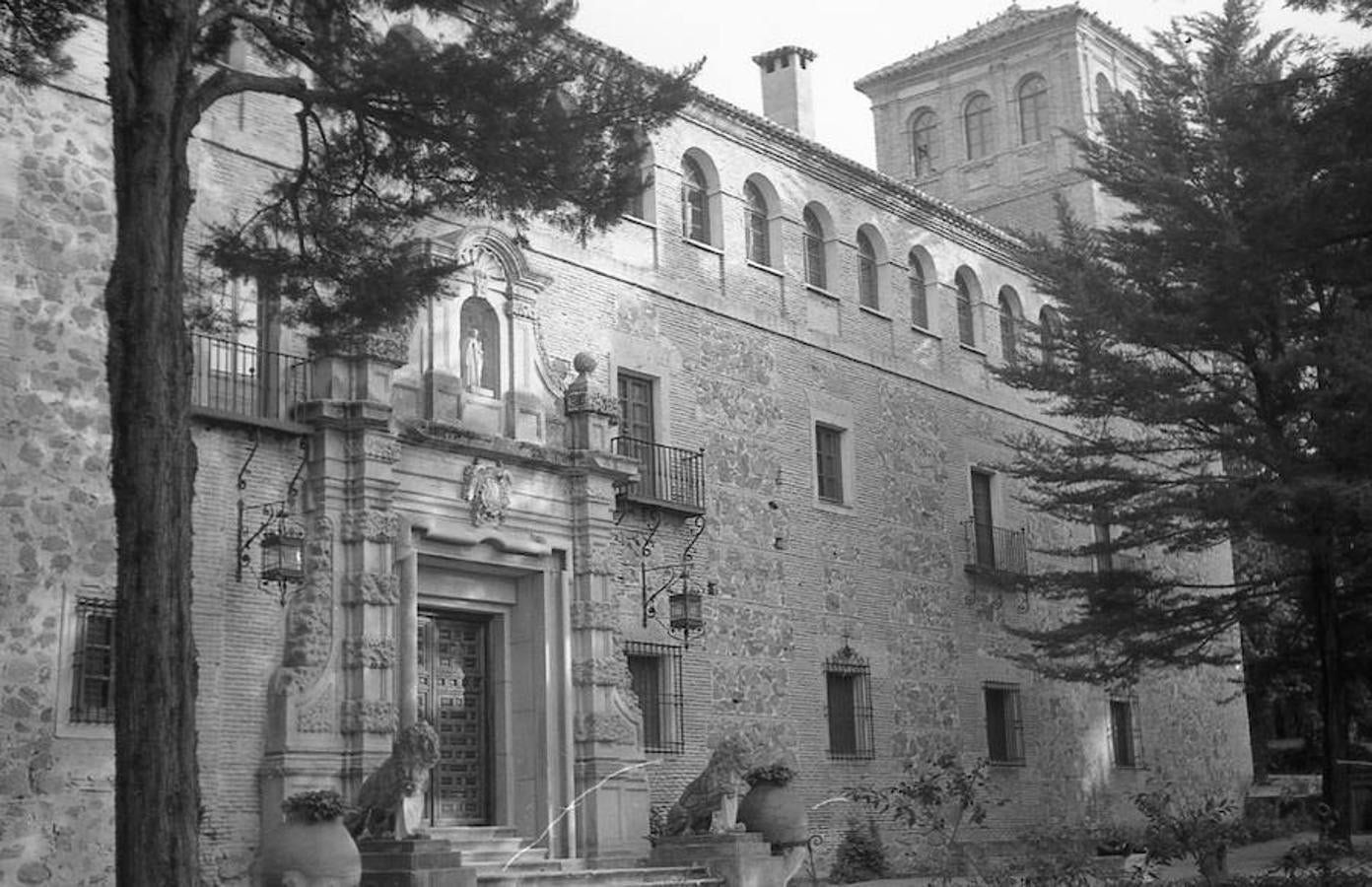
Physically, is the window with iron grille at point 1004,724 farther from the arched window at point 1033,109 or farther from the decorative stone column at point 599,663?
the arched window at point 1033,109

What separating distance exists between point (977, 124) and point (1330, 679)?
1704cm

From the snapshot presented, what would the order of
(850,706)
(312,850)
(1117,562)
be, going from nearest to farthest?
(312,850) → (850,706) → (1117,562)

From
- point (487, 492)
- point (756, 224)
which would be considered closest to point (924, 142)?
point (756, 224)

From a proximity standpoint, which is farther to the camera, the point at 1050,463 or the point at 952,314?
the point at 952,314

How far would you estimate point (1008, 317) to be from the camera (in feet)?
96.8

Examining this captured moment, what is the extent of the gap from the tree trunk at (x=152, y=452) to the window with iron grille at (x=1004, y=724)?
18.3 meters

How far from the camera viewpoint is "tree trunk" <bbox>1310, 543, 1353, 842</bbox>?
837 inches

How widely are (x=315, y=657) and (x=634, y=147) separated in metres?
5.88

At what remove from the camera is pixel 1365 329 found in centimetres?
1712

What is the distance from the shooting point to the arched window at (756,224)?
78.0 ft

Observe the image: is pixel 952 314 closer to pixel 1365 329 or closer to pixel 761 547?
pixel 761 547

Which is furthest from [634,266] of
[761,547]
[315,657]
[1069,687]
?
[1069,687]

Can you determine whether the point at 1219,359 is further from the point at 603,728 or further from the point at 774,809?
the point at 603,728

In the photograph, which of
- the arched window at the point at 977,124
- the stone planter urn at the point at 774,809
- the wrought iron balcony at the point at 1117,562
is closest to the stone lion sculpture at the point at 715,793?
the stone planter urn at the point at 774,809
